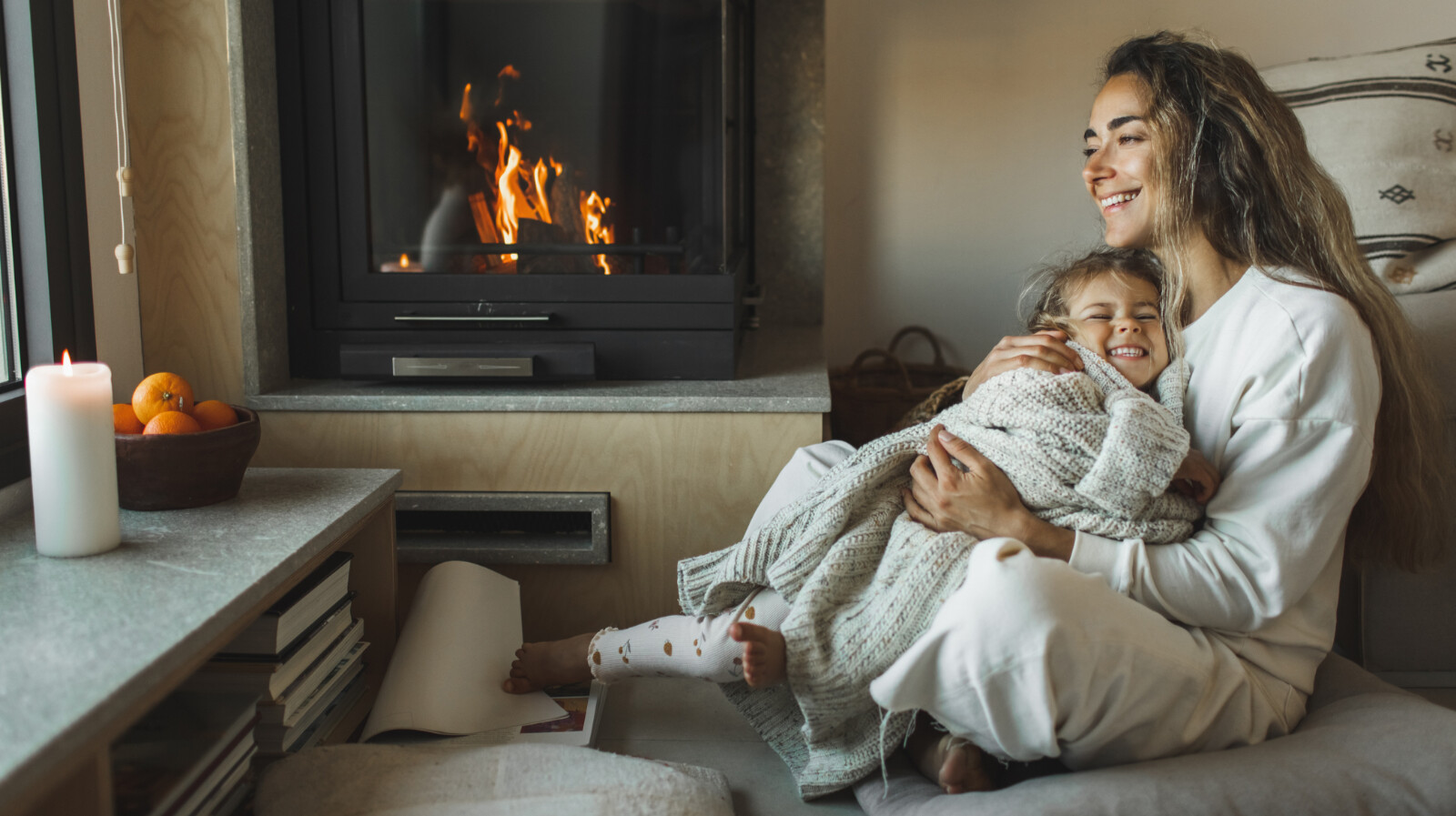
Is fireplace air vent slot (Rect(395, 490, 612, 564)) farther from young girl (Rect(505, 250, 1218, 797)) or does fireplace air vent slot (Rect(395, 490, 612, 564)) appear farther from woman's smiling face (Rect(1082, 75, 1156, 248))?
woman's smiling face (Rect(1082, 75, 1156, 248))

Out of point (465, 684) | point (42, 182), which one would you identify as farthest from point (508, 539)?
point (42, 182)

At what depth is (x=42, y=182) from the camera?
1.38 m

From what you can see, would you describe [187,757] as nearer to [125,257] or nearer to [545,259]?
[125,257]

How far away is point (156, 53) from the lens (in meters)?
1.62

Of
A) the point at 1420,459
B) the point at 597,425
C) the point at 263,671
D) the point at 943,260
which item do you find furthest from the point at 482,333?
the point at 1420,459

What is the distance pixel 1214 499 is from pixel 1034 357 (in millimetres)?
273

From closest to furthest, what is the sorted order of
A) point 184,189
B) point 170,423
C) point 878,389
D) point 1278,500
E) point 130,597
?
1. point 130,597
2. point 1278,500
3. point 170,423
4. point 184,189
5. point 878,389

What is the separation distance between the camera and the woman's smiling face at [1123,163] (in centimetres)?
135

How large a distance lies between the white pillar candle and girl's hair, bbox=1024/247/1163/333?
115 cm

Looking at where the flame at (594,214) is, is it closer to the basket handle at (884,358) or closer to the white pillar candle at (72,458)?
the basket handle at (884,358)

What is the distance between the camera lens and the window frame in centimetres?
136

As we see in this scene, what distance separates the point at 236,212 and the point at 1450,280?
185 cm

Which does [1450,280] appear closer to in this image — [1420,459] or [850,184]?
[1420,459]

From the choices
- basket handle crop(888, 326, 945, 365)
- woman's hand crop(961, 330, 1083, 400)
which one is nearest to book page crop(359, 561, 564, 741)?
woman's hand crop(961, 330, 1083, 400)
